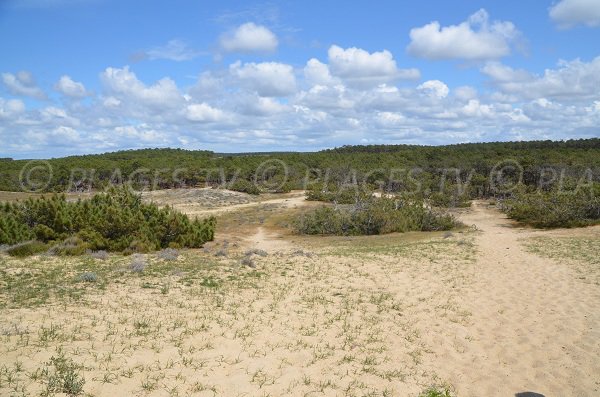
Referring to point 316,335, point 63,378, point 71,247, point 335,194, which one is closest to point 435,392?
point 316,335

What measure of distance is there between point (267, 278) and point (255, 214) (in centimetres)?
2897

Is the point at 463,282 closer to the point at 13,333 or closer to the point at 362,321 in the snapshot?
the point at 362,321

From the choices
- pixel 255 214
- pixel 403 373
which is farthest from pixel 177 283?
pixel 255 214

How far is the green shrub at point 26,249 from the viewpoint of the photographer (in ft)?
47.4

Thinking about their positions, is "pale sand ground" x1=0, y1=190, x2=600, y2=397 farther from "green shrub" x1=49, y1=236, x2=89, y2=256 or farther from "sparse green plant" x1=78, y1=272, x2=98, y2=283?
"green shrub" x1=49, y1=236, x2=89, y2=256

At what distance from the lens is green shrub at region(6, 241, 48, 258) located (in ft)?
47.4

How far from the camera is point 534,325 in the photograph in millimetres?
8883

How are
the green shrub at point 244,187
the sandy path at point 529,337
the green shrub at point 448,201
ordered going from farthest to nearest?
the green shrub at point 244,187
the green shrub at point 448,201
the sandy path at point 529,337

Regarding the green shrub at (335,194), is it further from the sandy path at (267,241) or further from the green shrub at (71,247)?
the green shrub at (71,247)

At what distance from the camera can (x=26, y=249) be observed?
14.8 metres

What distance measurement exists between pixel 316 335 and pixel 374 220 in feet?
75.6

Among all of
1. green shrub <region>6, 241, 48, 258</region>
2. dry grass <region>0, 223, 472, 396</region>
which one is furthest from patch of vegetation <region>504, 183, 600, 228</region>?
green shrub <region>6, 241, 48, 258</region>

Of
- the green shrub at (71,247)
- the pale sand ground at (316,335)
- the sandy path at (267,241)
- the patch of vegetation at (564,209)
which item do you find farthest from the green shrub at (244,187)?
the pale sand ground at (316,335)

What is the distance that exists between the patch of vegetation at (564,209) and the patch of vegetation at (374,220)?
19.7 feet
